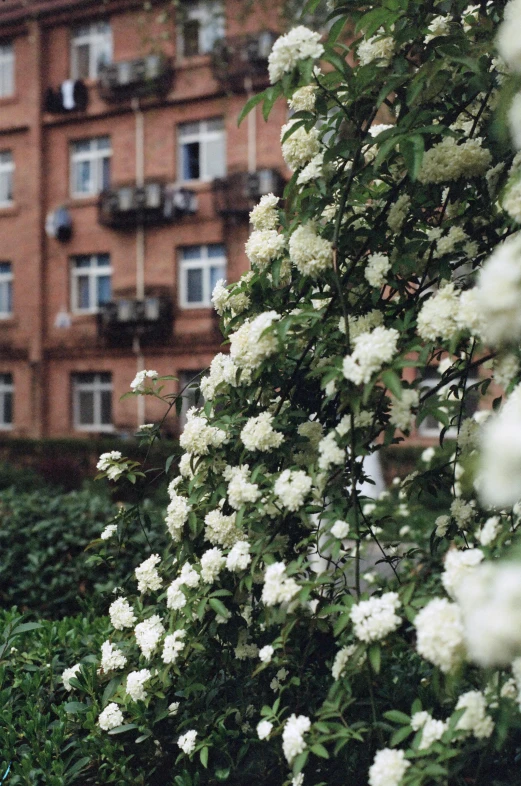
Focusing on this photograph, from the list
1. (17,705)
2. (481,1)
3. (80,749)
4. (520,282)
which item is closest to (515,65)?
(520,282)

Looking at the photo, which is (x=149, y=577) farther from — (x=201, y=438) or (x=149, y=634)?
(x=201, y=438)

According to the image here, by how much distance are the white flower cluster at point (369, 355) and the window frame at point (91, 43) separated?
18375 mm

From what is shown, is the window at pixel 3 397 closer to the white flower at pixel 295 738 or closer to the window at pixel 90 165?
the window at pixel 90 165

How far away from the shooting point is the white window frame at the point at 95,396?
1819 cm

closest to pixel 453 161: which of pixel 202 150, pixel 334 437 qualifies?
pixel 334 437

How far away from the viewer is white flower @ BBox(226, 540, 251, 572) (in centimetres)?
205

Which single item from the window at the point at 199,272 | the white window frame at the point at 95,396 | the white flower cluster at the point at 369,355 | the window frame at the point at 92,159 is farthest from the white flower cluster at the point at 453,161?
the window frame at the point at 92,159

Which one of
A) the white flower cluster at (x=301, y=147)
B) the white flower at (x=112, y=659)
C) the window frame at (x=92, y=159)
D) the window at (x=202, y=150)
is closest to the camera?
the white flower cluster at (x=301, y=147)

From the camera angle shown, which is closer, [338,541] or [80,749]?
[338,541]

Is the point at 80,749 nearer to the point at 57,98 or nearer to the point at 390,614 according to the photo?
the point at 390,614

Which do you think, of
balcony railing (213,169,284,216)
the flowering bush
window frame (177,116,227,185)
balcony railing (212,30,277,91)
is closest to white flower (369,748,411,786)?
the flowering bush

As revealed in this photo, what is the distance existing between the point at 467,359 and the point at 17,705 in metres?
1.86

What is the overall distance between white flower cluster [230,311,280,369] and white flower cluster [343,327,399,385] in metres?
0.28

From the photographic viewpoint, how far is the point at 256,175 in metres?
16.1
